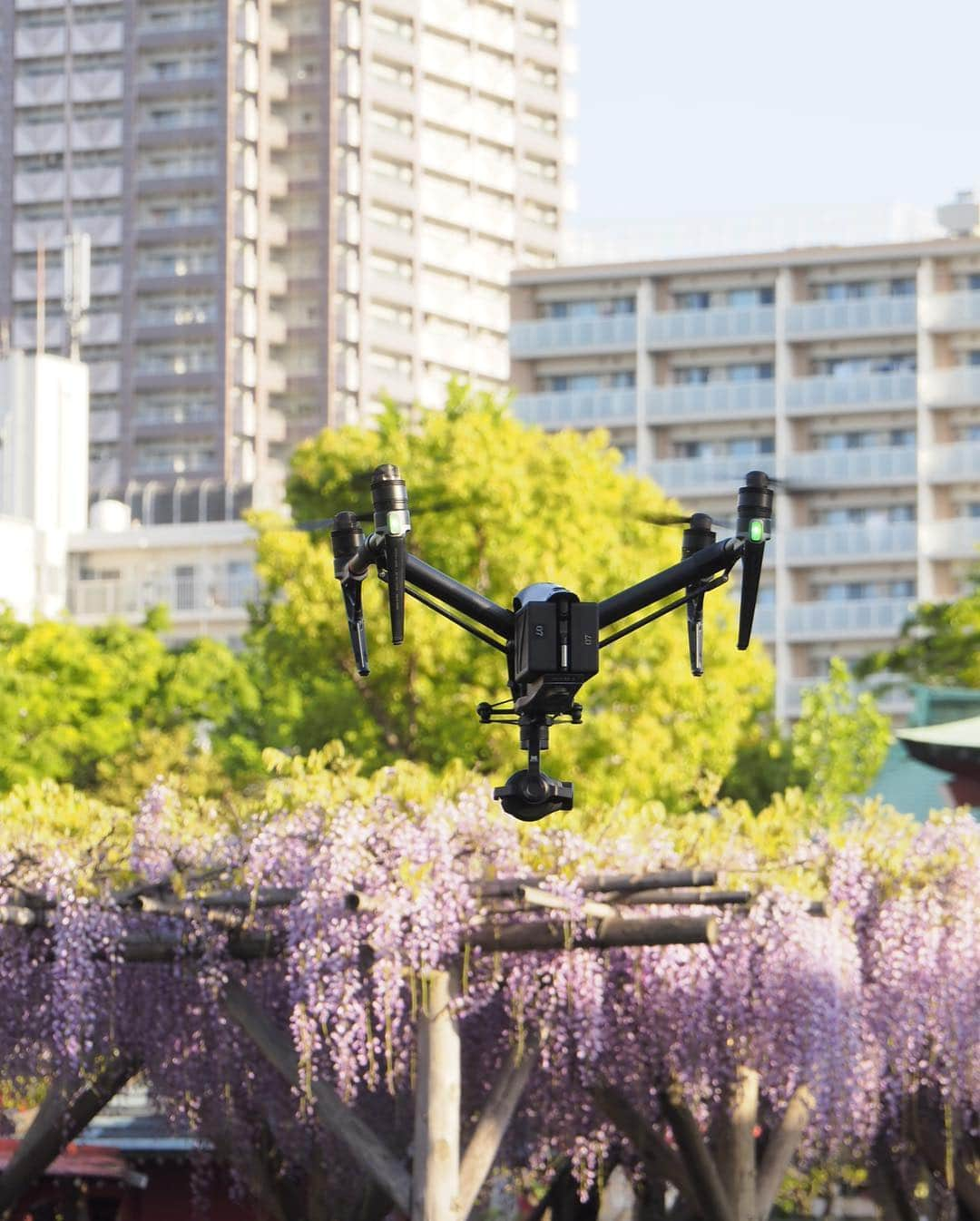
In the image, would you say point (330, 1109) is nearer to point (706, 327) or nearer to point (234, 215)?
point (706, 327)

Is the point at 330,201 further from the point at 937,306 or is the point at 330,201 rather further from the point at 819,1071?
the point at 819,1071

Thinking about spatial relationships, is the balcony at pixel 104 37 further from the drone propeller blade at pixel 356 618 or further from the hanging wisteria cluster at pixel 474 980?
the drone propeller blade at pixel 356 618

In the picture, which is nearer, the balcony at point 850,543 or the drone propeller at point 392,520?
the drone propeller at point 392,520

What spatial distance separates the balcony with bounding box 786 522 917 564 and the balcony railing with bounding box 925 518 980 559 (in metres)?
0.62

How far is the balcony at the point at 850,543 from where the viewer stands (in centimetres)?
9569

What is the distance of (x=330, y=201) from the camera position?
121125 millimetres

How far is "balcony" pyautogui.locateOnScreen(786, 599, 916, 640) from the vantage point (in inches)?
3735

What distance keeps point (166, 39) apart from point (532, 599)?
112 m

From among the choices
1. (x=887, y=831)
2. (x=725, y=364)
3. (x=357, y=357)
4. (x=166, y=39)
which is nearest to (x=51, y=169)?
(x=166, y=39)

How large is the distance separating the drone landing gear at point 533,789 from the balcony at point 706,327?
85965 mm

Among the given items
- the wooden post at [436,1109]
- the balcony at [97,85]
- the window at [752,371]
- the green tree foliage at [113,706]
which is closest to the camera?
the wooden post at [436,1109]

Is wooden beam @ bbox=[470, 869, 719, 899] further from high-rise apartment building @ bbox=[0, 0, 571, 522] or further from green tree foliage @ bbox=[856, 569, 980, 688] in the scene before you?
high-rise apartment building @ bbox=[0, 0, 571, 522]

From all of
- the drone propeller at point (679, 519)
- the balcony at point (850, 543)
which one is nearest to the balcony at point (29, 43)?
the balcony at point (850, 543)

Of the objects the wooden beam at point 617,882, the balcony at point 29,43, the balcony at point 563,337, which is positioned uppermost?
the balcony at point 29,43
